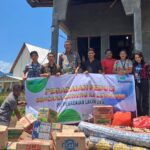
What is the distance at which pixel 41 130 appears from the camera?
7.24m

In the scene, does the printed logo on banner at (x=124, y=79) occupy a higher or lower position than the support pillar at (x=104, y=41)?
lower

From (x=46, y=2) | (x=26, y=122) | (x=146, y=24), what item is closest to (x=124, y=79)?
(x=26, y=122)

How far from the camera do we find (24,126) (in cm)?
789

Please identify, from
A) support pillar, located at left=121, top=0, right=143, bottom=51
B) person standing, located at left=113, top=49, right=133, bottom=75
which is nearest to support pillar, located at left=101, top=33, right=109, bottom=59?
support pillar, located at left=121, top=0, right=143, bottom=51

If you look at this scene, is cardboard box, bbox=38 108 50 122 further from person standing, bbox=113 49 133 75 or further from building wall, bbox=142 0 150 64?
building wall, bbox=142 0 150 64

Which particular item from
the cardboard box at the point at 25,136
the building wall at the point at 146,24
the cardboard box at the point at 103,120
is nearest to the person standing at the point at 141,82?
the cardboard box at the point at 103,120

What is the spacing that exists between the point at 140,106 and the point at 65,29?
23.4 feet

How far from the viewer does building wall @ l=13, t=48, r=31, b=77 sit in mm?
57906

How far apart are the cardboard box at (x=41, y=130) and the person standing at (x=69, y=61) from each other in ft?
8.97

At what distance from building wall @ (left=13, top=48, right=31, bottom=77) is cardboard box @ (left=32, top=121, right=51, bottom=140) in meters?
49.3

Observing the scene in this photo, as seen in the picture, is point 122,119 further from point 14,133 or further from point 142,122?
point 14,133

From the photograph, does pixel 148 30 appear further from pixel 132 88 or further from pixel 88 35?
pixel 132 88

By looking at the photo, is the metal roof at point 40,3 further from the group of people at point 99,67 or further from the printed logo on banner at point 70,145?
the printed logo on banner at point 70,145

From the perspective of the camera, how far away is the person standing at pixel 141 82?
920 cm
